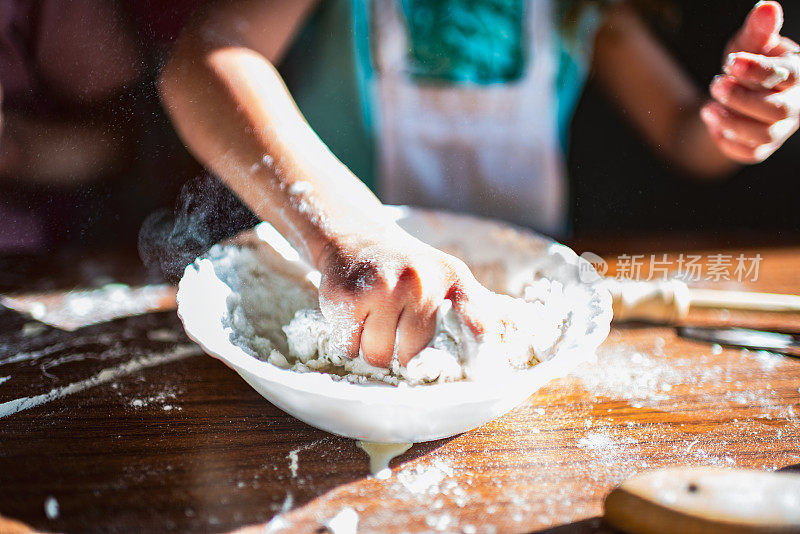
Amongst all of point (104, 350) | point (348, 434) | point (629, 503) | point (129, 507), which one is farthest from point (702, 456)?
point (104, 350)

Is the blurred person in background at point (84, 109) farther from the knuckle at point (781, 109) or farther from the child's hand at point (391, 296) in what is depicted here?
the knuckle at point (781, 109)

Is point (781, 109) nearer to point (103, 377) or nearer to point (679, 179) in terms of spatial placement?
point (679, 179)

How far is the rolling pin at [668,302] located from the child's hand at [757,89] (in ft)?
0.46

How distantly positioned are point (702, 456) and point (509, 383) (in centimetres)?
14

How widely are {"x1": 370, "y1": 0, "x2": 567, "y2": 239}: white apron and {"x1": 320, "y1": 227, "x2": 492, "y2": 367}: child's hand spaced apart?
345 millimetres

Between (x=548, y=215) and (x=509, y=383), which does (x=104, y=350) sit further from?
(x=548, y=215)

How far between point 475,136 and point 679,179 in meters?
0.29

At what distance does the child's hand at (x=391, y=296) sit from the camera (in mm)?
304

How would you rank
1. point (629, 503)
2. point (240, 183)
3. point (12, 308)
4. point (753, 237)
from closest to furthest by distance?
1. point (629, 503)
2. point (240, 183)
3. point (12, 308)
4. point (753, 237)

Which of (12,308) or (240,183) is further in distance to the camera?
(12,308)

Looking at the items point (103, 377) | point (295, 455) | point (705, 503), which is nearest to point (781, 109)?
point (705, 503)

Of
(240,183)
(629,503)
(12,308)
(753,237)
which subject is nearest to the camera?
(629,503)

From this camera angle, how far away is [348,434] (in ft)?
1.07

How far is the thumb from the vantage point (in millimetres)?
390
